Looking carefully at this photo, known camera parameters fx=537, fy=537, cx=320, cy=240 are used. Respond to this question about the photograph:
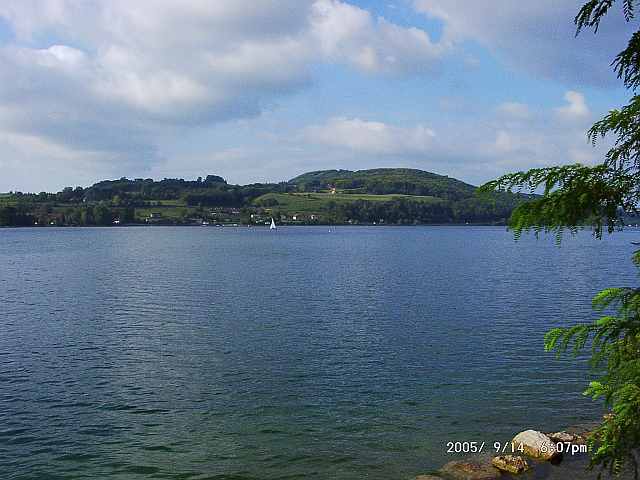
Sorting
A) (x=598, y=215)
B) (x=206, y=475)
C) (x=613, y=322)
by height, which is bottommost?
(x=206, y=475)

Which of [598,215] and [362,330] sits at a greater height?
[598,215]

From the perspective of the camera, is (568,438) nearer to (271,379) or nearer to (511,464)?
(511,464)

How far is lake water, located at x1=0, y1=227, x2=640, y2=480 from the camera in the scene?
Answer: 23.1 m

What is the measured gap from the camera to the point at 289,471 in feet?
71.3

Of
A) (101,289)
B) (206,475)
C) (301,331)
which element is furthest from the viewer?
(101,289)

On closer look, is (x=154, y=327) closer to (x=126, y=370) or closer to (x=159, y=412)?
(x=126, y=370)

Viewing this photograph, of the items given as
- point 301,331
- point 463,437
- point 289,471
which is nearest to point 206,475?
point 289,471

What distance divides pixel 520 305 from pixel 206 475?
1807 inches

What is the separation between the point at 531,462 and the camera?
2138cm
